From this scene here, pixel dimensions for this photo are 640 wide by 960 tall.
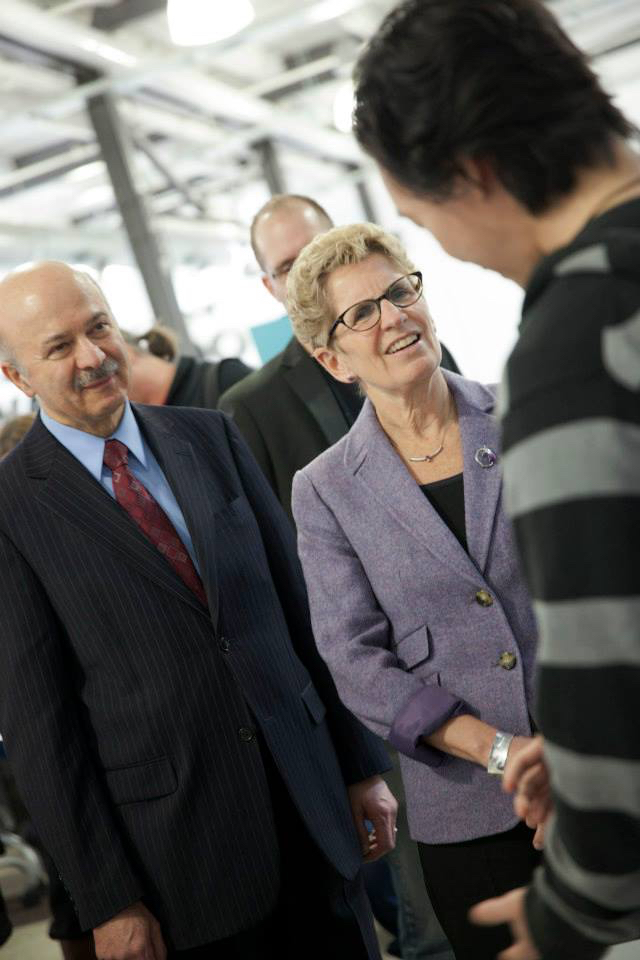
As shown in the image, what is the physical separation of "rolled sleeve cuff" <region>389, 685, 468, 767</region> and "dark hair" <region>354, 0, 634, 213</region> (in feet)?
3.36

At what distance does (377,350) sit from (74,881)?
1178 millimetres

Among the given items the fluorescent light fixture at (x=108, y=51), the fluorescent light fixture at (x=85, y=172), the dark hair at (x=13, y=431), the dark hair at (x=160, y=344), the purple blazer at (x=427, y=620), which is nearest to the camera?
the purple blazer at (x=427, y=620)

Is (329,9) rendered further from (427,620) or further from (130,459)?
(427,620)

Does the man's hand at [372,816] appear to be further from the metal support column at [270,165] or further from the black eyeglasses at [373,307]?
the metal support column at [270,165]

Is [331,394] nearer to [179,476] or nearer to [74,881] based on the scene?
[179,476]

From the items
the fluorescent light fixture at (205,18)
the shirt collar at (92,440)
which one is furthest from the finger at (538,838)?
the fluorescent light fixture at (205,18)

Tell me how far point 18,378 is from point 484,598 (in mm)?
1164

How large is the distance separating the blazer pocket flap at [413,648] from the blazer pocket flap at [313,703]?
34 cm

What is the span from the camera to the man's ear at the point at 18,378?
7.98 feet

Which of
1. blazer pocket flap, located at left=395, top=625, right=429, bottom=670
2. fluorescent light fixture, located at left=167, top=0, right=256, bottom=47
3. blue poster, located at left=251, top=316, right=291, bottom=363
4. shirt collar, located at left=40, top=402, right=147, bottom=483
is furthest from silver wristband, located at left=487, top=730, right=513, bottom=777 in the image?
fluorescent light fixture, located at left=167, top=0, right=256, bottom=47

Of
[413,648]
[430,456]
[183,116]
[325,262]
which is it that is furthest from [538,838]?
[183,116]

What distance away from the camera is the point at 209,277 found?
1319cm

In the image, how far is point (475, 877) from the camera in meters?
2.03

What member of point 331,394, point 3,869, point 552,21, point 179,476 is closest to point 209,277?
point 3,869
